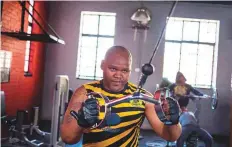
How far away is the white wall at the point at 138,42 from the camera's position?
691 cm

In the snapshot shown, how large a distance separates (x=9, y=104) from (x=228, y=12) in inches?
219

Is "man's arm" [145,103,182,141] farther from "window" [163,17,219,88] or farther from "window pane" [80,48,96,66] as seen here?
"window pane" [80,48,96,66]

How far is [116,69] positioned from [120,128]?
0.28 m

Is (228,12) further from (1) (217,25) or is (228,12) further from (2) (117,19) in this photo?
(2) (117,19)

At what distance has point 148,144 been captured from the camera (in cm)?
559

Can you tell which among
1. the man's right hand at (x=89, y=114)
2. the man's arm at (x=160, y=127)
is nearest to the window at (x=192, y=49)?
the man's arm at (x=160, y=127)

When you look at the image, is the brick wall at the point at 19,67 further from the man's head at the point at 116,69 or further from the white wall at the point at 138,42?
the man's head at the point at 116,69

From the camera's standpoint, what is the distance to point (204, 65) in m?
7.31

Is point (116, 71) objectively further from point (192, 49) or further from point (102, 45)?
point (192, 49)

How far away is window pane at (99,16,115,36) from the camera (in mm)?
7227

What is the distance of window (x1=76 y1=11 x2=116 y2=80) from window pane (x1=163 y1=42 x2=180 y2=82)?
1517mm

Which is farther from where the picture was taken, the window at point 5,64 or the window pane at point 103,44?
the window pane at point 103,44

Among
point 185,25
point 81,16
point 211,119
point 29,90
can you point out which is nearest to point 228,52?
point 185,25

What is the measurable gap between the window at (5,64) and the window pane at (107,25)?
2932 mm
